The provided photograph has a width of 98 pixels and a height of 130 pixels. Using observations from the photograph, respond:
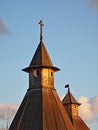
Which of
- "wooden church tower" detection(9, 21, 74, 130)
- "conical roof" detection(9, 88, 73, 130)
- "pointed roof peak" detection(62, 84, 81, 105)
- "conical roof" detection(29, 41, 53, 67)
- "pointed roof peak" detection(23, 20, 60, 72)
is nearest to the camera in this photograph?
"conical roof" detection(9, 88, 73, 130)

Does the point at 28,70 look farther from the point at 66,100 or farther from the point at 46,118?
the point at 66,100

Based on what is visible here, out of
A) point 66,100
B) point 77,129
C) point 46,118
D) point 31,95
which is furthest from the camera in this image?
point 66,100

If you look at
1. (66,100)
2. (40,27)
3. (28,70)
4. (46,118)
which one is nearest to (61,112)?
(46,118)

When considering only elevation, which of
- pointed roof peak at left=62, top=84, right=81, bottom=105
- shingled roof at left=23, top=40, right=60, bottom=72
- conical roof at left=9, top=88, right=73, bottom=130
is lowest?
conical roof at left=9, top=88, right=73, bottom=130

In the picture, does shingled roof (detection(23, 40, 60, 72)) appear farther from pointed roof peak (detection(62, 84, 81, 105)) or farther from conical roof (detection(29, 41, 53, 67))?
pointed roof peak (detection(62, 84, 81, 105))

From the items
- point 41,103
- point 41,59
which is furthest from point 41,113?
point 41,59

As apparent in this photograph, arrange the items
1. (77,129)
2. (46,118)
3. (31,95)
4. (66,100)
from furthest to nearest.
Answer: (66,100)
(77,129)
(31,95)
(46,118)

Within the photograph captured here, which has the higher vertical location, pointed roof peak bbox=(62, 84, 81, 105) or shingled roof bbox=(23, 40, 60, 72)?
shingled roof bbox=(23, 40, 60, 72)

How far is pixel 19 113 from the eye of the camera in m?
34.7

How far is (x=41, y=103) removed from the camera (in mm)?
34344

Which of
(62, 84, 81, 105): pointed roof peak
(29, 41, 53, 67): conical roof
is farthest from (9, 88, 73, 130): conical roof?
(62, 84, 81, 105): pointed roof peak

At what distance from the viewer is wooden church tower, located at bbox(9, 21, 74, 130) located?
3312 centimetres

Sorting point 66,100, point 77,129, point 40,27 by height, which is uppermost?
point 40,27

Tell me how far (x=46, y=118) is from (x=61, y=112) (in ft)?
6.25
